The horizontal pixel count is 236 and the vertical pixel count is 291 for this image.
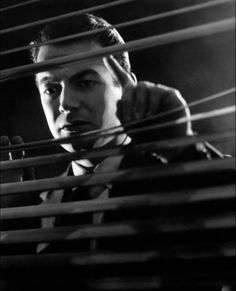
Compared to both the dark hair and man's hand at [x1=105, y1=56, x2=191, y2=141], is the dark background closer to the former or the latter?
the dark hair

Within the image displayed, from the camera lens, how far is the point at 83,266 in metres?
0.89

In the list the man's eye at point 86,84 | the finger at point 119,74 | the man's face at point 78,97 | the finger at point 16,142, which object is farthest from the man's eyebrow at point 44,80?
the finger at point 119,74

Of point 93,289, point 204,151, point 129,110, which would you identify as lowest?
point 93,289

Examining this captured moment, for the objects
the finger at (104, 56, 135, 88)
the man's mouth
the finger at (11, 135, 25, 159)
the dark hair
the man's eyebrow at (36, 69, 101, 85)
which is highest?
the dark hair

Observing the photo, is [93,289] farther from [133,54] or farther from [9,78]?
[133,54]

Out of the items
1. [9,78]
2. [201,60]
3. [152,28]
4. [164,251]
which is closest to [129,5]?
[152,28]

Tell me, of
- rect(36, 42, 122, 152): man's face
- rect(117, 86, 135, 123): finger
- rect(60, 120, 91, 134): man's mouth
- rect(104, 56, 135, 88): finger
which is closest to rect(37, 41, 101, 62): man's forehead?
rect(36, 42, 122, 152): man's face

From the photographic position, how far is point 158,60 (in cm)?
133

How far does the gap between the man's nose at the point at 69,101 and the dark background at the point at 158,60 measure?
0.97 ft

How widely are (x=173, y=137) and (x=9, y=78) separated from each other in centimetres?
46

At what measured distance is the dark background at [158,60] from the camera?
1.14 m

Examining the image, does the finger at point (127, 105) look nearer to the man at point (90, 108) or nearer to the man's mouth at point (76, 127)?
the man at point (90, 108)

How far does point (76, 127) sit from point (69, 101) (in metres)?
0.09

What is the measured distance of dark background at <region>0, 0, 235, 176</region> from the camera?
1.14 m
